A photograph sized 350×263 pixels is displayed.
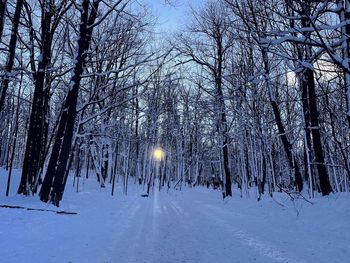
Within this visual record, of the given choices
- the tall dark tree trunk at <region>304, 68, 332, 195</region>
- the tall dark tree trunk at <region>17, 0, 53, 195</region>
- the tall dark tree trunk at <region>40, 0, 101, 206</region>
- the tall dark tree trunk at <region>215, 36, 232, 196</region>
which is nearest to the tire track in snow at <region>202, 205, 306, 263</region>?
the tall dark tree trunk at <region>304, 68, 332, 195</region>

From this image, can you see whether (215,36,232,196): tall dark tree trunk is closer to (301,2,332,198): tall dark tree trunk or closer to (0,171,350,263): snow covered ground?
(301,2,332,198): tall dark tree trunk

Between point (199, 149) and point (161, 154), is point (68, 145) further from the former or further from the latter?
point (199, 149)

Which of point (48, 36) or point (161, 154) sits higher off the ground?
point (48, 36)

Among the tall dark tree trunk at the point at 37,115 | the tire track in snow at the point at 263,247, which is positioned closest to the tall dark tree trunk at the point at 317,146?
the tire track in snow at the point at 263,247

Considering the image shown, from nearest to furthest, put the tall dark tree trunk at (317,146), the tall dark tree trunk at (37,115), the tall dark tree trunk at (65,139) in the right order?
the tall dark tree trunk at (65,139) < the tall dark tree trunk at (317,146) < the tall dark tree trunk at (37,115)

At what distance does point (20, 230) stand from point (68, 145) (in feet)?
16.4

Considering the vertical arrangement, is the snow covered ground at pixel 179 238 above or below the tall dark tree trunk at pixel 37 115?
below

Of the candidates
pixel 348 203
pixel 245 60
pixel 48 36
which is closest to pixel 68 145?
pixel 48 36

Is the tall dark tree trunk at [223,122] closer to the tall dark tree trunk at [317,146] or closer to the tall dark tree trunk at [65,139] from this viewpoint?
the tall dark tree trunk at [317,146]

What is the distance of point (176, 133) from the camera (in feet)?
126

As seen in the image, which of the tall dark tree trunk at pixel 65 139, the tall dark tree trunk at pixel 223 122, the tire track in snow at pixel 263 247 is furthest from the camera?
the tall dark tree trunk at pixel 223 122

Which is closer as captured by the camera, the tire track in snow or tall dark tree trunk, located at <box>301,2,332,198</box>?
the tire track in snow

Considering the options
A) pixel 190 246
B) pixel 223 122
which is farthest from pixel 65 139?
pixel 223 122

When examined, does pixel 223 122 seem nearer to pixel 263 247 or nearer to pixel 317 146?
pixel 317 146
